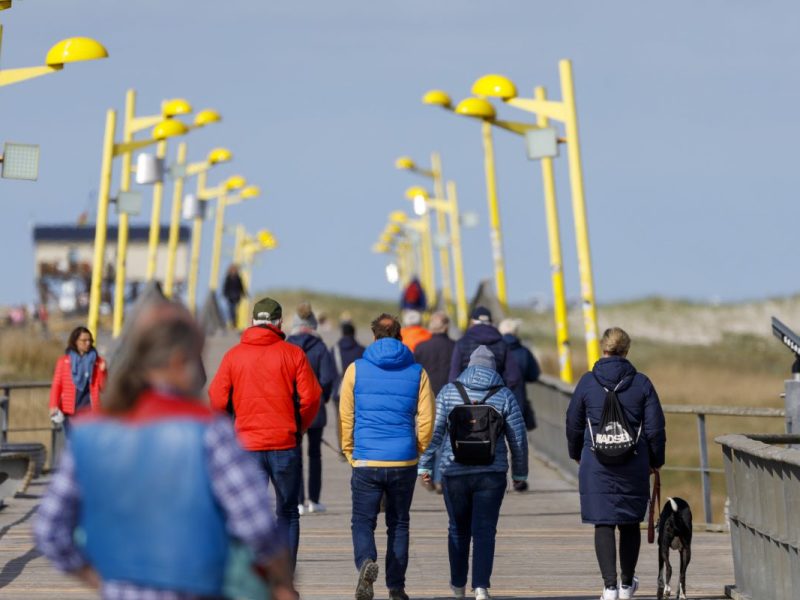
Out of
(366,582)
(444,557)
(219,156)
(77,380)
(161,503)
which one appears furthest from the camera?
(219,156)

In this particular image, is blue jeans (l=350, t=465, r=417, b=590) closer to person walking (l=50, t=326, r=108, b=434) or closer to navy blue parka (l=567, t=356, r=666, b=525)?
navy blue parka (l=567, t=356, r=666, b=525)

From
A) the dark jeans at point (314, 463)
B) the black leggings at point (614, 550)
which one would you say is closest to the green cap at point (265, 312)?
the black leggings at point (614, 550)

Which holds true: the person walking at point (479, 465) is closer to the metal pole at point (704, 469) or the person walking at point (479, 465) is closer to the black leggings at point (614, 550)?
the black leggings at point (614, 550)

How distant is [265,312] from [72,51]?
8645mm

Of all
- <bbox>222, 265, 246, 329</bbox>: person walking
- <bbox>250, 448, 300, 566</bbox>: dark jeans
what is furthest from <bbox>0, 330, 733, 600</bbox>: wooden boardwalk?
<bbox>222, 265, 246, 329</bbox>: person walking

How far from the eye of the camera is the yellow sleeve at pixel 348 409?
11.4 m

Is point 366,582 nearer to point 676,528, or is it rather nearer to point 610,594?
point 610,594

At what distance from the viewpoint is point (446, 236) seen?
196ft

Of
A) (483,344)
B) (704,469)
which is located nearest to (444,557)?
(483,344)

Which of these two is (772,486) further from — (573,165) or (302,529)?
(573,165)

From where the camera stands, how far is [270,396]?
11.1m

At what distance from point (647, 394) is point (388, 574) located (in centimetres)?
182

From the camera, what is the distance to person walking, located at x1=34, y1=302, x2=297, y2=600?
520 centimetres

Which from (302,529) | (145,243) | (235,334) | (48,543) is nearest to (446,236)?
(235,334)
